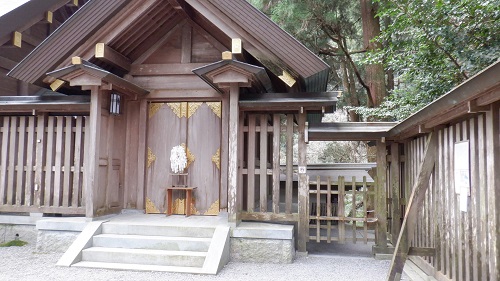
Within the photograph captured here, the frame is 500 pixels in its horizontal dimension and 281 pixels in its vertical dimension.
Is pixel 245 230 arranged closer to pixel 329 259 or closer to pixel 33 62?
pixel 329 259

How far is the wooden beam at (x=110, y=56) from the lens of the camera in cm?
577

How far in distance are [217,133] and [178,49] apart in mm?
1812

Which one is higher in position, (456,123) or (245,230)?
(456,123)

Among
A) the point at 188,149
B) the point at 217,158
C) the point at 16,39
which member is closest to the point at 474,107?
the point at 217,158

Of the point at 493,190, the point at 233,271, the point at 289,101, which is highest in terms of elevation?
the point at 289,101

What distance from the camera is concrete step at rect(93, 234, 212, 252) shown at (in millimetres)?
4953

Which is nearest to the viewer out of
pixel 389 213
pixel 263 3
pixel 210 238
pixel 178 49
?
pixel 210 238

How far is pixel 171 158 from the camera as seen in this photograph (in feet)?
20.3

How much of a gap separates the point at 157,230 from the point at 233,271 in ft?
4.55

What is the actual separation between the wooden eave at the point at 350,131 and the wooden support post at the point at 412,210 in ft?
5.34

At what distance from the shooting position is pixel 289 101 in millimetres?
5383

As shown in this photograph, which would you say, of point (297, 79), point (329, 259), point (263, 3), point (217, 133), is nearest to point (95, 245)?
point (217, 133)

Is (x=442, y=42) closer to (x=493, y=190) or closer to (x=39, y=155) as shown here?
(x=493, y=190)

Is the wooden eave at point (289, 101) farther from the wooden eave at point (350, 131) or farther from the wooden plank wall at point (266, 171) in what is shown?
the wooden eave at point (350, 131)
